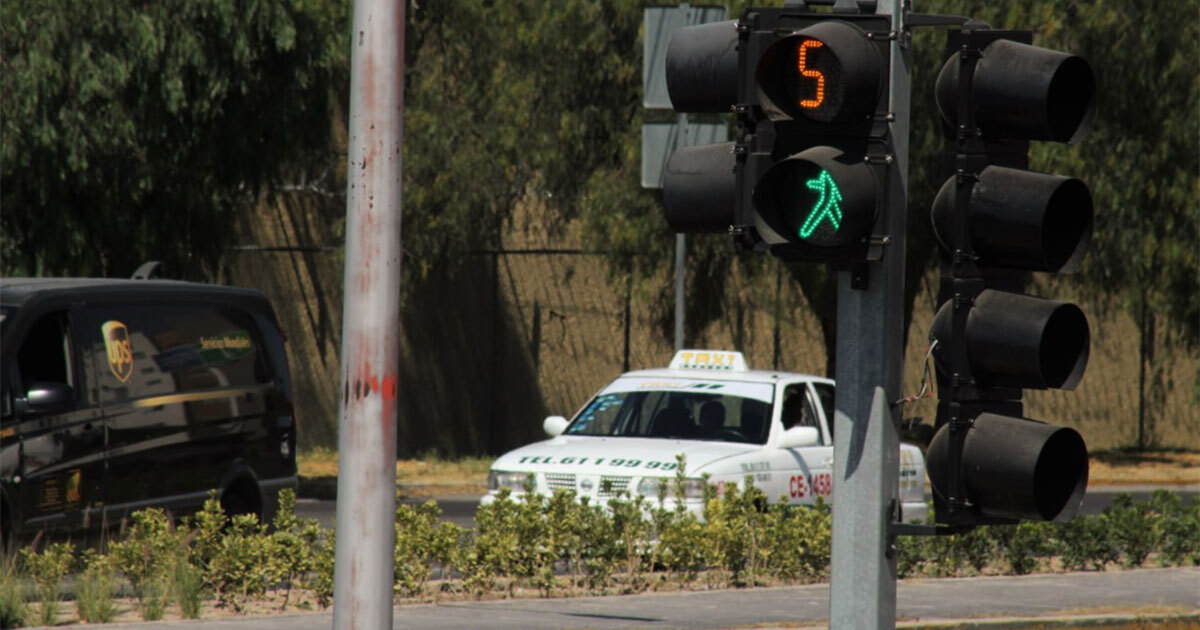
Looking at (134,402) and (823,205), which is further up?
(823,205)

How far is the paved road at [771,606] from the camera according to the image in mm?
10523

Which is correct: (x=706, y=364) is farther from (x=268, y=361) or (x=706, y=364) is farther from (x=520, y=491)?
(x=268, y=361)

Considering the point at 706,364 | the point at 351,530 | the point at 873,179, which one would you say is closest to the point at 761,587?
the point at 706,364

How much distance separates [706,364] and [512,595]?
4.04 metres

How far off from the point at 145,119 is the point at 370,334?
1440 centimetres

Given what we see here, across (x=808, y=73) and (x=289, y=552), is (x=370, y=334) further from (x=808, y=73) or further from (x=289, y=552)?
(x=289, y=552)

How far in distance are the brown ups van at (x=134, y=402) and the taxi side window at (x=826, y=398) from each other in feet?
14.5

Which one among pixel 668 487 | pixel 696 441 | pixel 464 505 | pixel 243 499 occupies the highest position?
pixel 696 441

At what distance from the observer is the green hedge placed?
1092 cm

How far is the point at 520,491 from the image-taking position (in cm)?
1403

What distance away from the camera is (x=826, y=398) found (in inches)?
622

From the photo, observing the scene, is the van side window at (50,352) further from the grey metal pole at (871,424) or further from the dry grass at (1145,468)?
the dry grass at (1145,468)

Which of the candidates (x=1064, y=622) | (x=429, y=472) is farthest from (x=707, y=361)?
(x=429, y=472)

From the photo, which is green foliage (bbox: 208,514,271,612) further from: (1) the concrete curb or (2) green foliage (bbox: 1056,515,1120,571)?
(2) green foliage (bbox: 1056,515,1120,571)
